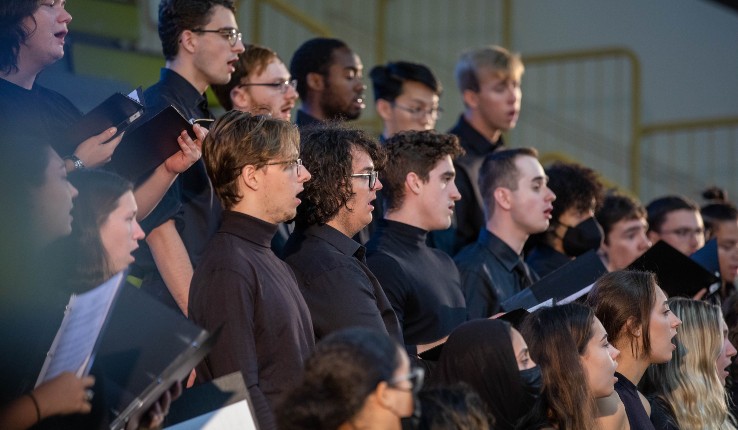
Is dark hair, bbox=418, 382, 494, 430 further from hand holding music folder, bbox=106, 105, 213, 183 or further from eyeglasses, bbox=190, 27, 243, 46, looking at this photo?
eyeglasses, bbox=190, 27, 243, 46

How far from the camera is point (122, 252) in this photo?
121 inches

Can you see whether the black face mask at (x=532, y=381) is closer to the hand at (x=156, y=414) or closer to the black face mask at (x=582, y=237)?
the hand at (x=156, y=414)

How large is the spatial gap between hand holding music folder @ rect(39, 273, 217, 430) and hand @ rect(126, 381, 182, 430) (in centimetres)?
3

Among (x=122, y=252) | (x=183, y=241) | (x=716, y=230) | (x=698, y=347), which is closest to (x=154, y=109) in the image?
(x=183, y=241)

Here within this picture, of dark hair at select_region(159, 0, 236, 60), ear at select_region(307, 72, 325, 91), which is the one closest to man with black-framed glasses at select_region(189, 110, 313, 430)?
dark hair at select_region(159, 0, 236, 60)

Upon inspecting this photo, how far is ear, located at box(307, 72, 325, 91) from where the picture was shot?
540cm

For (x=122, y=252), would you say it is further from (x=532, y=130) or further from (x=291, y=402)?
(x=532, y=130)

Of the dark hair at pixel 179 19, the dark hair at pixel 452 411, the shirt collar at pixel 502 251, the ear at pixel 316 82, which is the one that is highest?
the dark hair at pixel 179 19

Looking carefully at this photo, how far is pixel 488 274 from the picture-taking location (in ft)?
15.2

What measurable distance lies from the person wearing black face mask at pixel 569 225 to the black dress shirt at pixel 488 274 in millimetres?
447

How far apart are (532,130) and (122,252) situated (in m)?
6.73

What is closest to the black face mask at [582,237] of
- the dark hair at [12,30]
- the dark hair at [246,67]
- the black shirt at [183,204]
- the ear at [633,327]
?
the ear at [633,327]

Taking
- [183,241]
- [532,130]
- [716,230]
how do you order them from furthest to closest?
1. [532,130]
2. [716,230]
3. [183,241]

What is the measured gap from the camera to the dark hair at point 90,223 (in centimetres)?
290
